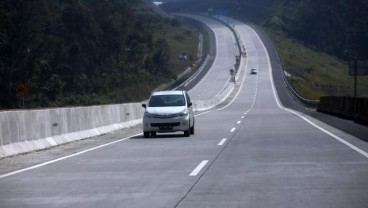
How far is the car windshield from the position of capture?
29.0m

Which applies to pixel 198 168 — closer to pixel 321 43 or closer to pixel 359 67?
pixel 359 67

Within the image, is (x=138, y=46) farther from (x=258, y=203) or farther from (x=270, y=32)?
(x=258, y=203)

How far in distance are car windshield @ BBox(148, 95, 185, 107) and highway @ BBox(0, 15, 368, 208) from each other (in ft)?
13.1

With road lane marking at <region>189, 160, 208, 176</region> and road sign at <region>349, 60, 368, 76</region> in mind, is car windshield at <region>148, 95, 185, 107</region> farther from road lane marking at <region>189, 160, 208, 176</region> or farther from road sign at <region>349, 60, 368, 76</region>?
road sign at <region>349, 60, 368, 76</region>

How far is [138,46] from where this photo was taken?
4405 inches

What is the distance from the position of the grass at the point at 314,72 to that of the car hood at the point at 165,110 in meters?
65.9

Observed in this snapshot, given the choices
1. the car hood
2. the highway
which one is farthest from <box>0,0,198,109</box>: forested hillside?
the highway

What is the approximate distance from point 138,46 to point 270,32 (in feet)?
247

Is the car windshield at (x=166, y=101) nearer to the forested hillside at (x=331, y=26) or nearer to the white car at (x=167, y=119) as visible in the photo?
the white car at (x=167, y=119)

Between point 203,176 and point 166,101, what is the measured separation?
1469 centimetres

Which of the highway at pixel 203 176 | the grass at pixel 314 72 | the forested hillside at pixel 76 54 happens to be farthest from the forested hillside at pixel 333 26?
the highway at pixel 203 176

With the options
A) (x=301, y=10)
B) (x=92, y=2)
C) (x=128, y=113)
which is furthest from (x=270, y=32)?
(x=128, y=113)

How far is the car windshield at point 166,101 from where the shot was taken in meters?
29.0

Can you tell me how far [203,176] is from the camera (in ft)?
47.9
